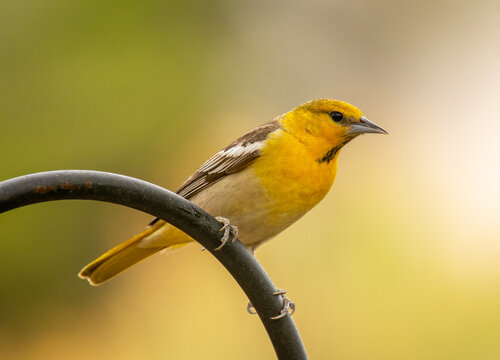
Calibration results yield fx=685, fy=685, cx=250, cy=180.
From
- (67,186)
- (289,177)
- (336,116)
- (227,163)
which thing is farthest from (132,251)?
(67,186)

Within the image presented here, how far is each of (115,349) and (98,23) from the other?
2.28m

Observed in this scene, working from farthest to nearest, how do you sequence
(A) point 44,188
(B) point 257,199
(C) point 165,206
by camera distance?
(B) point 257,199 < (C) point 165,206 < (A) point 44,188

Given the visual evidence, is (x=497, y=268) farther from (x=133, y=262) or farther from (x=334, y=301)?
(x=133, y=262)

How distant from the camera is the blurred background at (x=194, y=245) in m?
4.36

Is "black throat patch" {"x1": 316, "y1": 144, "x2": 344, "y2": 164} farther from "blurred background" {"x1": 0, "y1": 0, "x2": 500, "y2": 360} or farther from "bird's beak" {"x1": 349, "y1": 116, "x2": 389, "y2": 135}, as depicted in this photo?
"blurred background" {"x1": 0, "y1": 0, "x2": 500, "y2": 360}

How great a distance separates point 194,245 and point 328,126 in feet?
5.96

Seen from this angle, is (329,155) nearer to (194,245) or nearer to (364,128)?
(364,128)

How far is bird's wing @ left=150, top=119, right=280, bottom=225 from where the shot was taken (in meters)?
3.31

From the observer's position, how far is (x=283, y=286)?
4863 mm

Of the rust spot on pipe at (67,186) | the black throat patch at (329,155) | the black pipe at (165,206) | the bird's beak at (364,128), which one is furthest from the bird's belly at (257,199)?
the rust spot on pipe at (67,186)

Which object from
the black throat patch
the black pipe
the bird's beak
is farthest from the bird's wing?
the black pipe

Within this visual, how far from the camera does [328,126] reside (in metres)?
3.57

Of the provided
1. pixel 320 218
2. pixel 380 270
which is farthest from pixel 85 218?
pixel 380 270

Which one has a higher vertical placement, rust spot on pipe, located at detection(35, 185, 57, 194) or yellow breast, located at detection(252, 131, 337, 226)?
yellow breast, located at detection(252, 131, 337, 226)
